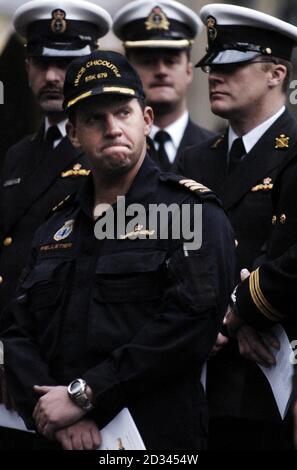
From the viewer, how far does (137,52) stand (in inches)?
278

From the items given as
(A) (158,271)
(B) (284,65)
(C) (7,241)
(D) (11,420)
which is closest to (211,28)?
(B) (284,65)

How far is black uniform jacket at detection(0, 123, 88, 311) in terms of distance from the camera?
590 centimetres

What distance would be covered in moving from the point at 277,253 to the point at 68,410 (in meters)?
0.98

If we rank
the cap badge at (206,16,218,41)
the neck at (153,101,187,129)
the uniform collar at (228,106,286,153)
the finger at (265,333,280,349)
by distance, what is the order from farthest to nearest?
the neck at (153,101,187,129)
the cap badge at (206,16,218,41)
the uniform collar at (228,106,286,153)
the finger at (265,333,280,349)

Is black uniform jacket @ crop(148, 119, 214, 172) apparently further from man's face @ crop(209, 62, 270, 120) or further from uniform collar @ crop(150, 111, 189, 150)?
man's face @ crop(209, 62, 270, 120)

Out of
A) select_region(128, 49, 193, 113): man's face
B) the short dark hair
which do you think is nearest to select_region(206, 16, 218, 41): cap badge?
the short dark hair

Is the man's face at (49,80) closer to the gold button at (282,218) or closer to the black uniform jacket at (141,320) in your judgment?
the black uniform jacket at (141,320)

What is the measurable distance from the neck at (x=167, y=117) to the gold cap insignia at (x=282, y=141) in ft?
4.72

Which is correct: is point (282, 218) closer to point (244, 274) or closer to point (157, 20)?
point (244, 274)

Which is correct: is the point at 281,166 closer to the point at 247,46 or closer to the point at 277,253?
the point at 277,253

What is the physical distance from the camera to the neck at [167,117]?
689 centimetres

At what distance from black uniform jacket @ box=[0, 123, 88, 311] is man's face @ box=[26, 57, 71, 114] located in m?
0.28

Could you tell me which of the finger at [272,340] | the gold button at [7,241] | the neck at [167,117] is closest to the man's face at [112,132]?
the finger at [272,340]

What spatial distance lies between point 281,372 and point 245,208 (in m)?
0.93
